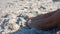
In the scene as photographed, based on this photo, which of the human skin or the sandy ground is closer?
the human skin

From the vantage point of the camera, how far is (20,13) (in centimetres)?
469

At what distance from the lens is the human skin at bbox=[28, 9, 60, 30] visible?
2.97 metres

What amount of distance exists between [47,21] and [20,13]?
5.62 feet

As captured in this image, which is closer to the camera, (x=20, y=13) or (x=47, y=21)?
(x=47, y=21)

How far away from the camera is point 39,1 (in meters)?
5.73

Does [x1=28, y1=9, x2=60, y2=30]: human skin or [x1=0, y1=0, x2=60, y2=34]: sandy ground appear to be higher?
[x1=28, y1=9, x2=60, y2=30]: human skin

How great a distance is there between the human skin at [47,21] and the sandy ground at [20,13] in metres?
0.08

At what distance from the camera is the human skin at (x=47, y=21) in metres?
2.97

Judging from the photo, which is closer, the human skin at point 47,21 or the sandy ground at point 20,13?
the human skin at point 47,21

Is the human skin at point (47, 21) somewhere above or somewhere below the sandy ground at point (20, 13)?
above

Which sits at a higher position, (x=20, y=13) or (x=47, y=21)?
(x=47, y=21)

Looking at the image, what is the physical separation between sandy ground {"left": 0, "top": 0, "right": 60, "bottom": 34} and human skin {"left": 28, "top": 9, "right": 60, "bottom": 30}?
8 cm

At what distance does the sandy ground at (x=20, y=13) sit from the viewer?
11.9ft

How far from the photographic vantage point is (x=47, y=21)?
10.1ft
